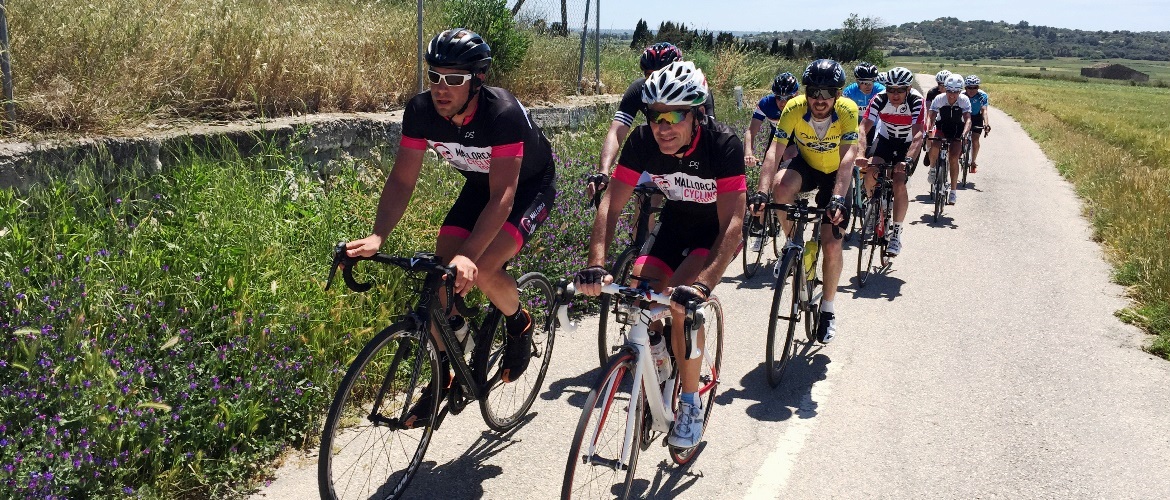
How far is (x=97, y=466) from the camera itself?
11.6 feet

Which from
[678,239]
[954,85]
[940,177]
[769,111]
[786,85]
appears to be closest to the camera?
[678,239]

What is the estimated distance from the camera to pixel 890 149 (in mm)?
10078

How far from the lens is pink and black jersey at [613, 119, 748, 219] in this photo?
4.28 metres

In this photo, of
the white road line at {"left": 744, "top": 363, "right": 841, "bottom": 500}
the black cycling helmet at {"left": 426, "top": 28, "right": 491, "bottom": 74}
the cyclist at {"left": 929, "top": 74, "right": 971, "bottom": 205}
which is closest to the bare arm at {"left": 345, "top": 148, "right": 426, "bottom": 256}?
the black cycling helmet at {"left": 426, "top": 28, "right": 491, "bottom": 74}

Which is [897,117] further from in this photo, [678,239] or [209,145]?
[209,145]

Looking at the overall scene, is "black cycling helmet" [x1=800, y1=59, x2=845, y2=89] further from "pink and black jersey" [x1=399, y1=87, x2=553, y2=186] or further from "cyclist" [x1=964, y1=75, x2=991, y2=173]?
"cyclist" [x1=964, y1=75, x2=991, y2=173]

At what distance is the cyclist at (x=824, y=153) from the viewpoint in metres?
6.33

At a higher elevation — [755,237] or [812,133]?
[812,133]

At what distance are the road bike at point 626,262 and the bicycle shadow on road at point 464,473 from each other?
4.20 feet

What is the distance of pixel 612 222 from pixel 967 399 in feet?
9.18

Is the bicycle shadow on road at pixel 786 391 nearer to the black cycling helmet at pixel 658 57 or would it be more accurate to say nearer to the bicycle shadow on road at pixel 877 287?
the bicycle shadow on road at pixel 877 287

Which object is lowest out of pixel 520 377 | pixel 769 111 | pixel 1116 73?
pixel 520 377

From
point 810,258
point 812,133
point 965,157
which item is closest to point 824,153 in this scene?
point 812,133

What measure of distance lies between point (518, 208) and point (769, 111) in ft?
18.3
